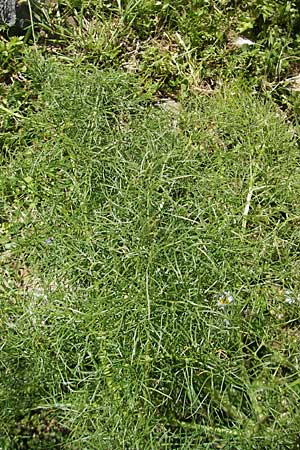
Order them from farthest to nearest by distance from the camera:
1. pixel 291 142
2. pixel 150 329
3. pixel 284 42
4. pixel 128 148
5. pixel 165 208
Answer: pixel 284 42, pixel 291 142, pixel 128 148, pixel 165 208, pixel 150 329

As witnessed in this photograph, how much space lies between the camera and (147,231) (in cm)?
231

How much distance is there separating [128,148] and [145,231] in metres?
0.42

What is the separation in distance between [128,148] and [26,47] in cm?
72

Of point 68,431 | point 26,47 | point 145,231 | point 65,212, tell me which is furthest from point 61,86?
point 68,431

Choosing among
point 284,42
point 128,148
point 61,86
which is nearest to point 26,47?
point 61,86

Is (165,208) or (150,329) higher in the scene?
(165,208)

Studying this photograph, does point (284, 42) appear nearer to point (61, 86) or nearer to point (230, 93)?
point (230, 93)

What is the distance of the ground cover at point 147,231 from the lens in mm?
2189

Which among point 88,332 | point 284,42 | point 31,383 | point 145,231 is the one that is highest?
point 284,42

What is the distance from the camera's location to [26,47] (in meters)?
2.93

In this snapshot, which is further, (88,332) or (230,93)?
(230,93)

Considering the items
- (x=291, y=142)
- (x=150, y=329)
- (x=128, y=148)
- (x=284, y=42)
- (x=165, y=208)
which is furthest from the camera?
(x=284, y=42)

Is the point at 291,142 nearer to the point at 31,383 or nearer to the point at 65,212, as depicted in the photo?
the point at 65,212

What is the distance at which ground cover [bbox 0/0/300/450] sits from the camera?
2189mm
